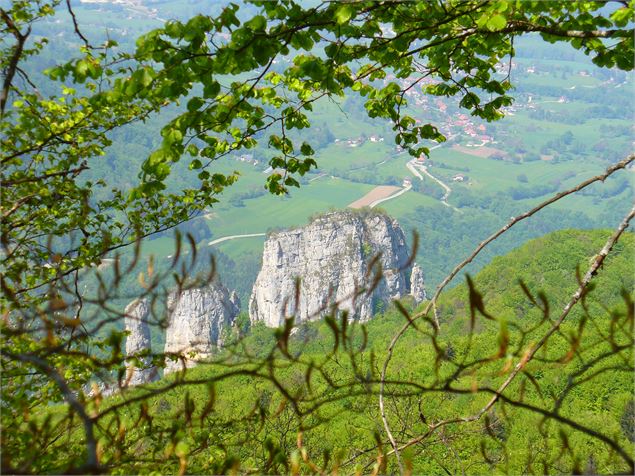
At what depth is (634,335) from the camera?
1760 mm

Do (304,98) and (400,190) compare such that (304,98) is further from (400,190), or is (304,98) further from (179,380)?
(400,190)

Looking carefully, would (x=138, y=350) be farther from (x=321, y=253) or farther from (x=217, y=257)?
(x=321, y=253)

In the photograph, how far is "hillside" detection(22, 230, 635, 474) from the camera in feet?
4.75

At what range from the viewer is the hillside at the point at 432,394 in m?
1.45

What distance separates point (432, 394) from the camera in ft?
72.9

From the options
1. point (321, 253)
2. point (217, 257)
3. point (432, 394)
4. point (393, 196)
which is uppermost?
point (393, 196)

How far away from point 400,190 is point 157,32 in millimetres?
185363

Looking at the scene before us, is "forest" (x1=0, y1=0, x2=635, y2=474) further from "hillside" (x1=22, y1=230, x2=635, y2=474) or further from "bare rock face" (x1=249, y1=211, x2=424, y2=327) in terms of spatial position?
"bare rock face" (x1=249, y1=211, x2=424, y2=327)

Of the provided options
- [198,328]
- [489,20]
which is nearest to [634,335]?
[489,20]

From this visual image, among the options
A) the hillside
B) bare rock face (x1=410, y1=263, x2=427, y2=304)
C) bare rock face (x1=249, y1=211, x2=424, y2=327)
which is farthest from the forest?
bare rock face (x1=410, y1=263, x2=427, y2=304)

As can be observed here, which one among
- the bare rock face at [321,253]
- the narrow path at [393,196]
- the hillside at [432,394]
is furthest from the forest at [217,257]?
the narrow path at [393,196]

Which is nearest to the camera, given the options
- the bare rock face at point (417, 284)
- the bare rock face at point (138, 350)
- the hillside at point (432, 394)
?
the hillside at point (432, 394)

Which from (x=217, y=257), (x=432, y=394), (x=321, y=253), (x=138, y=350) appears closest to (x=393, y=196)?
(x=321, y=253)

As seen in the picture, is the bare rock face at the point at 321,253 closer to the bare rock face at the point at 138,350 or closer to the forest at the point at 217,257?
the forest at the point at 217,257
